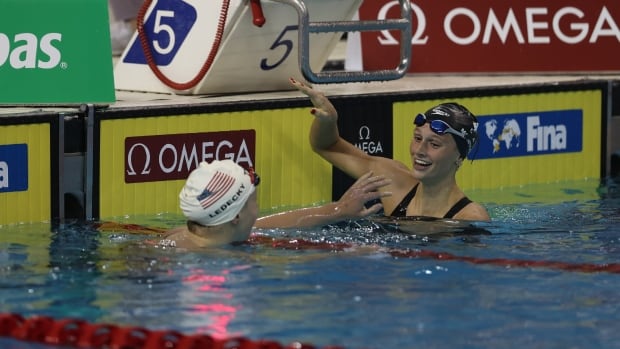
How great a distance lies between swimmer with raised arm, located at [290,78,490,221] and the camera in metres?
5.36

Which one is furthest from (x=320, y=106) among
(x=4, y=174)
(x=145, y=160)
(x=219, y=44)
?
(x=4, y=174)

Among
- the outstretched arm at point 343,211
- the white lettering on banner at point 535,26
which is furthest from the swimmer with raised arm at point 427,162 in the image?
the white lettering on banner at point 535,26

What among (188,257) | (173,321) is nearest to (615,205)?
(188,257)

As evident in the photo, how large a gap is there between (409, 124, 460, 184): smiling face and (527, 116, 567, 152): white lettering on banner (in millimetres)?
1953

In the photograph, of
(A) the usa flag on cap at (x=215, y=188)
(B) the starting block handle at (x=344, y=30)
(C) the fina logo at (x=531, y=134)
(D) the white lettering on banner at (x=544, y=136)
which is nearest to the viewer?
(A) the usa flag on cap at (x=215, y=188)

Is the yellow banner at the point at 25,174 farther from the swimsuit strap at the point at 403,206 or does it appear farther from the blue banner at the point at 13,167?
the swimsuit strap at the point at 403,206

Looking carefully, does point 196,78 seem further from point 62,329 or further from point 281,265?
point 62,329

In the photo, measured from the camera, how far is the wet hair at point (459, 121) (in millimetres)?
5379

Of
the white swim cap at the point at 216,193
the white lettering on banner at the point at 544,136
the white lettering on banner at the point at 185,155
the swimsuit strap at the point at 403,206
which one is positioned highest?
the white lettering on banner at the point at 544,136

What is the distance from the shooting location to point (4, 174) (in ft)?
18.4

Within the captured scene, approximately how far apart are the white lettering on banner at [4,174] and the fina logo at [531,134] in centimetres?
256

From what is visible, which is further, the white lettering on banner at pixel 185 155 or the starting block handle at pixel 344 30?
the starting block handle at pixel 344 30

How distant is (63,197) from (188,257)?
1339mm

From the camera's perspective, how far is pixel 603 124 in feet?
24.7
